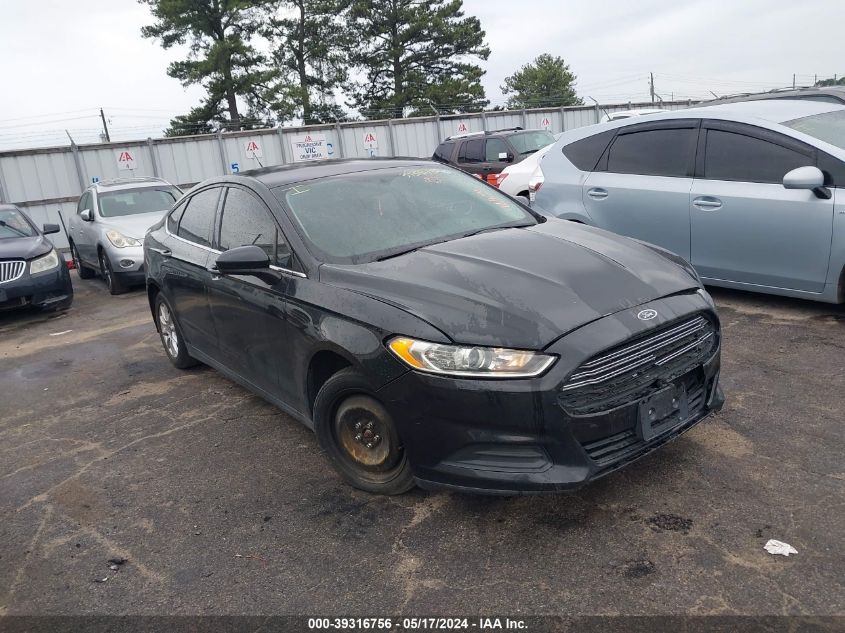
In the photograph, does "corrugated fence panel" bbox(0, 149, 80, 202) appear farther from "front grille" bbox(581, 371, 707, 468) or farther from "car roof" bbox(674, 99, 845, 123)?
"front grille" bbox(581, 371, 707, 468)

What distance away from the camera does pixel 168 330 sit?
599 cm

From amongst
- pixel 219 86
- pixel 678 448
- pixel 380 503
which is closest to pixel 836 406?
pixel 678 448

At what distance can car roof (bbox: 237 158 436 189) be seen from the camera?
4.31m

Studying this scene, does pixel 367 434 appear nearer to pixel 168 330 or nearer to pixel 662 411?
pixel 662 411

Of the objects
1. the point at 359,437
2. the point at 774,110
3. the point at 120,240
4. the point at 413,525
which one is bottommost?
the point at 413,525

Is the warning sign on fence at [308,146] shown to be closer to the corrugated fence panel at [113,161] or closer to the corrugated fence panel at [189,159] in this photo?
the corrugated fence panel at [189,159]

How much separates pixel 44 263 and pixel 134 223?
190cm

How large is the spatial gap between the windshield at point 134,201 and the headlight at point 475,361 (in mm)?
9287

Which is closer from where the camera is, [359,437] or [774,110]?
[359,437]

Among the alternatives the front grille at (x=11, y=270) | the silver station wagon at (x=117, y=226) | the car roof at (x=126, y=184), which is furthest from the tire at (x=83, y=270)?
the front grille at (x=11, y=270)

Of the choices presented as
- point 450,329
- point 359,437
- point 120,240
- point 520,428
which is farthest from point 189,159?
point 520,428

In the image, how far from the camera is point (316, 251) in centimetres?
372

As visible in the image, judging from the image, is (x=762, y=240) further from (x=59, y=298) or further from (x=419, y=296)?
(x=59, y=298)

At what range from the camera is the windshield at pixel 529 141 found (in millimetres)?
14320
